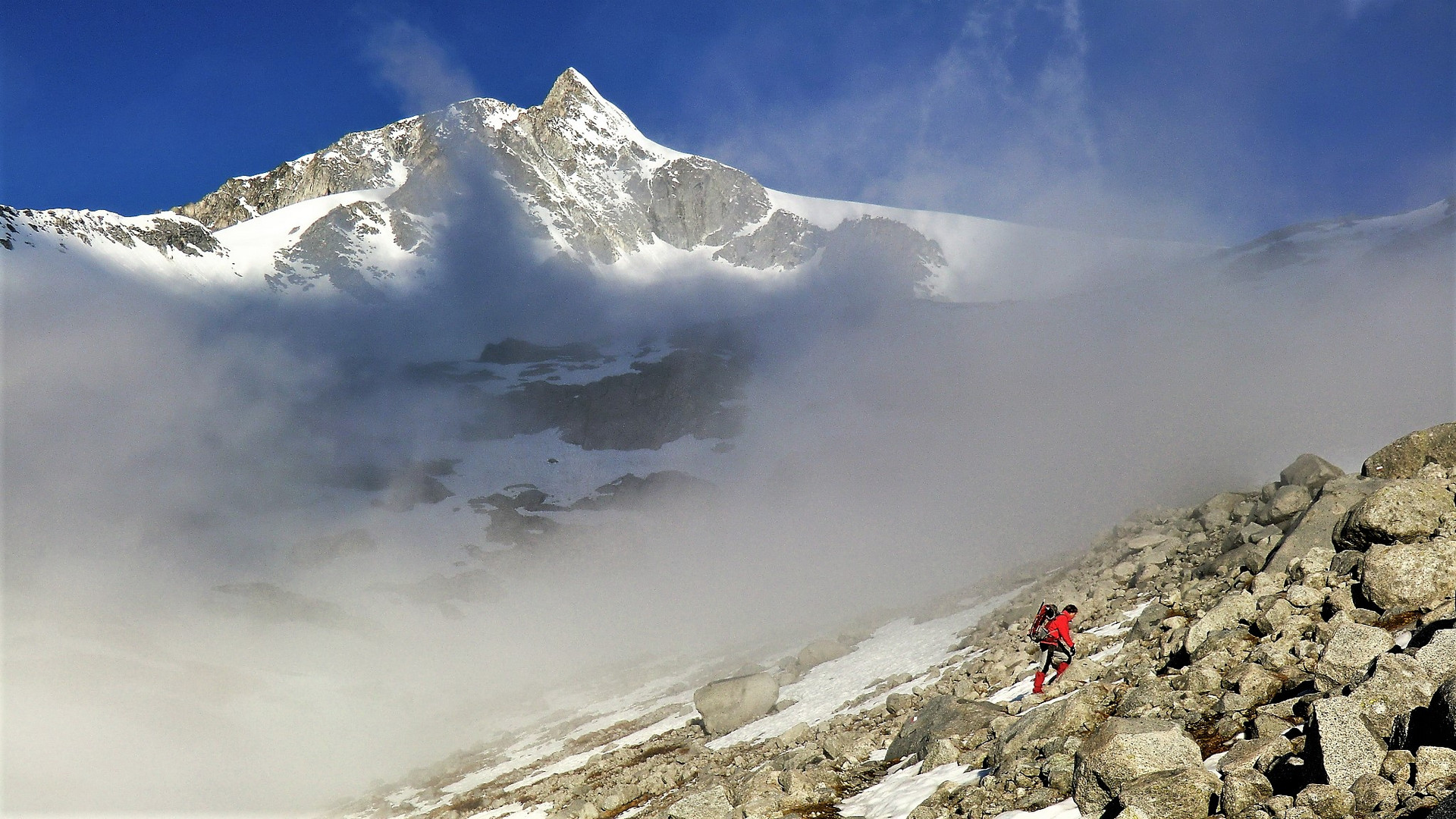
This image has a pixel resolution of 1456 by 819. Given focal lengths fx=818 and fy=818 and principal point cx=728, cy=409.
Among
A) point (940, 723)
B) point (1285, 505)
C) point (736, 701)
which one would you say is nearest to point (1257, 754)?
point (940, 723)

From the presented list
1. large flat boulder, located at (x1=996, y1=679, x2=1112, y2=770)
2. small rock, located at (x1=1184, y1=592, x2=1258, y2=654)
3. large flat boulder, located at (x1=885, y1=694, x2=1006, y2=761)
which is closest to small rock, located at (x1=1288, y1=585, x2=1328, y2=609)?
small rock, located at (x1=1184, y1=592, x2=1258, y2=654)

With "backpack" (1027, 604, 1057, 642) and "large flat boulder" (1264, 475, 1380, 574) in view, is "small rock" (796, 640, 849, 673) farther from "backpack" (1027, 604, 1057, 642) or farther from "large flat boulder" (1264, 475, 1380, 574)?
"large flat boulder" (1264, 475, 1380, 574)

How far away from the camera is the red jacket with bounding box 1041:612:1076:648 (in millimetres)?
17047

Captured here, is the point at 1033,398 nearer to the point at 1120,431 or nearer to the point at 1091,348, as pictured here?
the point at 1091,348

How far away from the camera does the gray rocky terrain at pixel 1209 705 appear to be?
7.94 metres

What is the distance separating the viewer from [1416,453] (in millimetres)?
20359

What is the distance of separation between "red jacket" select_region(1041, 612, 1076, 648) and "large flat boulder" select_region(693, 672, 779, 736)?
1657 cm

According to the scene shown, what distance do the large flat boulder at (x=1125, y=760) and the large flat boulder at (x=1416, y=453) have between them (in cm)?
1540

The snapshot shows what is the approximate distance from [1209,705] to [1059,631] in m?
5.68

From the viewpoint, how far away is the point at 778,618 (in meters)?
81.1

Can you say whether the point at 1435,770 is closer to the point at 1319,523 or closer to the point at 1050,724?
the point at 1050,724

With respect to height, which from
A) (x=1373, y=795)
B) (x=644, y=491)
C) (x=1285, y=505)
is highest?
(x=644, y=491)

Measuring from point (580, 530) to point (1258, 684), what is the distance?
134 metres

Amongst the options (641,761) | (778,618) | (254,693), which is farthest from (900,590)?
(254,693)
